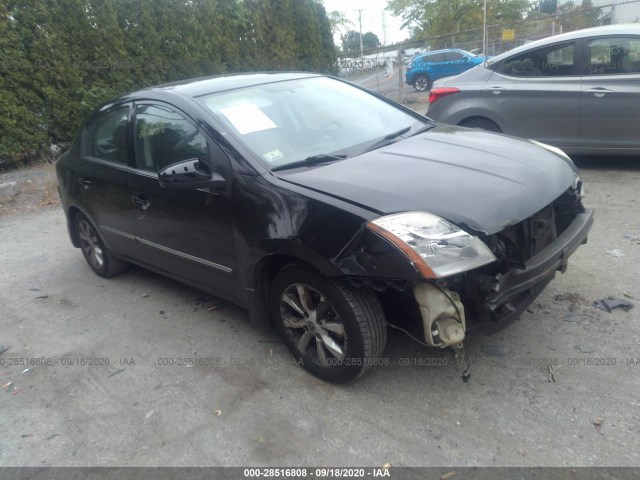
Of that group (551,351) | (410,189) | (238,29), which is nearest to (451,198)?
(410,189)

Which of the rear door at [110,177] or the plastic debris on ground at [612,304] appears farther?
the rear door at [110,177]

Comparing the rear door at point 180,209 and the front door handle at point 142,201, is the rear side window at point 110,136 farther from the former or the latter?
the front door handle at point 142,201

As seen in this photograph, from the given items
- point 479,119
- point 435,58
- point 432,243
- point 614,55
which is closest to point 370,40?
point 435,58

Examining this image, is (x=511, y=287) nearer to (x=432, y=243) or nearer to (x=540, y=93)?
(x=432, y=243)

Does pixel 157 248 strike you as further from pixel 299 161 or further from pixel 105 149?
pixel 299 161

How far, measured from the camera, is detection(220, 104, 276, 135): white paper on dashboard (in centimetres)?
345

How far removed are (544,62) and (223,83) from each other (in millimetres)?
4194

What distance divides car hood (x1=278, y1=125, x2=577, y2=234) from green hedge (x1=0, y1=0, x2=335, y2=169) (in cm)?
757

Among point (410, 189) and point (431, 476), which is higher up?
point (410, 189)

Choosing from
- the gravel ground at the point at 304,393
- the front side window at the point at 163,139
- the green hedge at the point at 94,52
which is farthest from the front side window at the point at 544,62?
the green hedge at the point at 94,52

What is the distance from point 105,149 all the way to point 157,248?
1089mm

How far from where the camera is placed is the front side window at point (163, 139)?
3.54 meters

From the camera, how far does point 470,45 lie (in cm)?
2048

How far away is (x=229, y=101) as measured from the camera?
3.67 m
